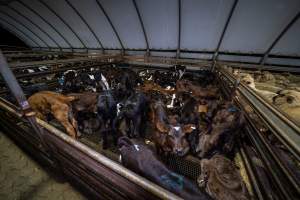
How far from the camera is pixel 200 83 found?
4449 millimetres

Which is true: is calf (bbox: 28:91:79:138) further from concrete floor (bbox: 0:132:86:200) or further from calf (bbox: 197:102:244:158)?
calf (bbox: 197:102:244:158)

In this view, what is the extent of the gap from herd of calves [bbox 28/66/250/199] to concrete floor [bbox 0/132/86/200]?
28.1 inches

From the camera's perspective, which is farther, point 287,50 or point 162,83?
point 287,50

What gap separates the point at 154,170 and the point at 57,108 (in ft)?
7.43

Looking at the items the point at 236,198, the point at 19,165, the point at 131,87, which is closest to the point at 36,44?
the point at 131,87

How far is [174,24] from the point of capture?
6141 mm

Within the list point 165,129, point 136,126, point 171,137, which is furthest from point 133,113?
point 171,137

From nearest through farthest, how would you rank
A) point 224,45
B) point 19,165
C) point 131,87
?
point 19,165
point 131,87
point 224,45

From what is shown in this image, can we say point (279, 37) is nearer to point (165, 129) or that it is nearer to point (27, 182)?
point (165, 129)

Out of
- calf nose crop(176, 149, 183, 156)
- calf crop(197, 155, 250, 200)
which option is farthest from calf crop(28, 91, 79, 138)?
calf crop(197, 155, 250, 200)

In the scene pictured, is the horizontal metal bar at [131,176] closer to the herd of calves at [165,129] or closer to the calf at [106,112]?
the herd of calves at [165,129]

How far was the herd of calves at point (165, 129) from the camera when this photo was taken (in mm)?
1367

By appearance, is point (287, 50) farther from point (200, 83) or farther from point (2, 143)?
point (2, 143)

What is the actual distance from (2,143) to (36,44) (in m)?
15.9
